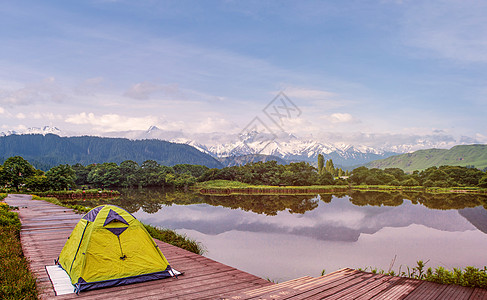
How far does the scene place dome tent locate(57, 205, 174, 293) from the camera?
293 inches

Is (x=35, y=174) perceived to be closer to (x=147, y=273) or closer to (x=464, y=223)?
(x=147, y=273)

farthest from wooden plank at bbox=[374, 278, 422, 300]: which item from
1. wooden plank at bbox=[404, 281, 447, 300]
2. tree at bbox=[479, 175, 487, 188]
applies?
tree at bbox=[479, 175, 487, 188]

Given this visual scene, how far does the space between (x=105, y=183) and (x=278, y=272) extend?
216 feet

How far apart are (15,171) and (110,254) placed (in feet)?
151

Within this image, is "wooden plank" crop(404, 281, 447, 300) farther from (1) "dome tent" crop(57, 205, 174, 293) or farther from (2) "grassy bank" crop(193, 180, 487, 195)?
(2) "grassy bank" crop(193, 180, 487, 195)

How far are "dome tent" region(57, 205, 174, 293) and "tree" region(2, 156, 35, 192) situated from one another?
43.4 m

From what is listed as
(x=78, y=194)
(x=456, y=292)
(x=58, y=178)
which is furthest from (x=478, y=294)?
(x=58, y=178)

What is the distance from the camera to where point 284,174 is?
224 ft

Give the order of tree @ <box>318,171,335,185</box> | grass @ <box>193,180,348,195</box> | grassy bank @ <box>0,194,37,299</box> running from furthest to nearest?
tree @ <box>318,171,335,185</box>, grass @ <box>193,180,348,195</box>, grassy bank @ <box>0,194,37,299</box>

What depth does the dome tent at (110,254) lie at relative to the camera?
7434 mm

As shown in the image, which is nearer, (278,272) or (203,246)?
(278,272)

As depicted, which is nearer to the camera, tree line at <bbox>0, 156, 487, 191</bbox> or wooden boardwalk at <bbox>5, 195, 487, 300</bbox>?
wooden boardwalk at <bbox>5, 195, 487, 300</bbox>

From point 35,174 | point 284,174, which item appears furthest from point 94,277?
point 284,174

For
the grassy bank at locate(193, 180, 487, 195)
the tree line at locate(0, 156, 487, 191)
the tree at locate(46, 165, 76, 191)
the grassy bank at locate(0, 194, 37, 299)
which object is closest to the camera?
the grassy bank at locate(0, 194, 37, 299)
